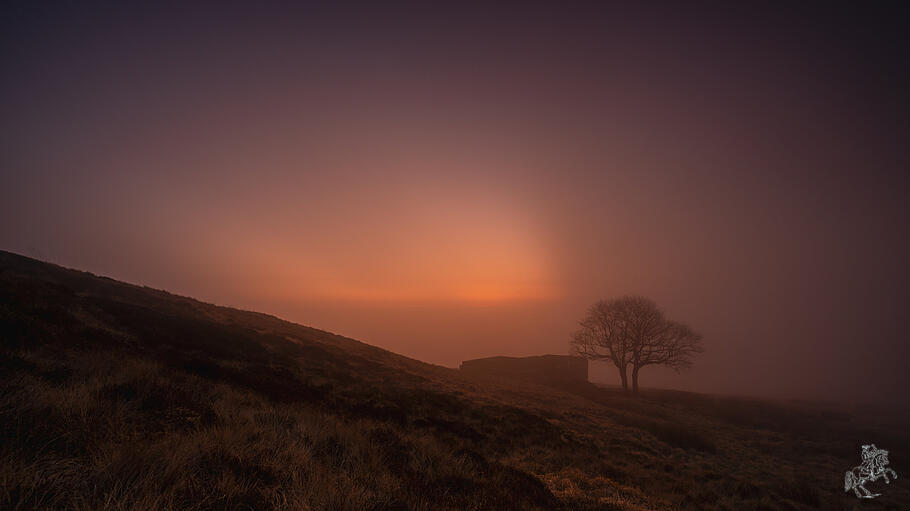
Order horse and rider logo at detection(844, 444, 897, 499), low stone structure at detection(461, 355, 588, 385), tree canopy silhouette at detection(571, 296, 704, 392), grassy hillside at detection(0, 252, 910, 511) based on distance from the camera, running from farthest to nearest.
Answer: low stone structure at detection(461, 355, 588, 385)
tree canopy silhouette at detection(571, 296, 704, 392)
horse and rider logo at detection(844, 444, 897, 499)
grassy hillside at detection(0, 252, 910, 511)

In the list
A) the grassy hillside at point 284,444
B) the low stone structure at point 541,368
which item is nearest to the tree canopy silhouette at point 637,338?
the low stone structure at point 541,368

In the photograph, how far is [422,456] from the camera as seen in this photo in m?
7.19

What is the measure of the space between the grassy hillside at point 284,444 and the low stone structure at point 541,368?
29260mm

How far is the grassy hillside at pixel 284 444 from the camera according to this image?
3.79 meters

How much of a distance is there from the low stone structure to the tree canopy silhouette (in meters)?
9.01

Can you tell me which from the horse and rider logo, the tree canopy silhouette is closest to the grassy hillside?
the horse and rider logo

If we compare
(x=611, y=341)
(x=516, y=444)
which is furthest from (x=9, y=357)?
(x=611, y=341)

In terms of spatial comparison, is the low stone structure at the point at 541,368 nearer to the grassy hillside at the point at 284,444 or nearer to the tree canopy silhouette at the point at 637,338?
the tree canopy silhouette at the point at 637,338

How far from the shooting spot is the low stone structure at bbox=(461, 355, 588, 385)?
50688 mm

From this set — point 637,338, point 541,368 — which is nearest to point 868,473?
point 637,338

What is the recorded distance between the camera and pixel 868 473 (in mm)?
16297

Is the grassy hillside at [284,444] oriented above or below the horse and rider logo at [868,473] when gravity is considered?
above

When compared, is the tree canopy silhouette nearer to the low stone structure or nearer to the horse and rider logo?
the low stone structure

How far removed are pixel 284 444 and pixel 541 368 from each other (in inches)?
2026
